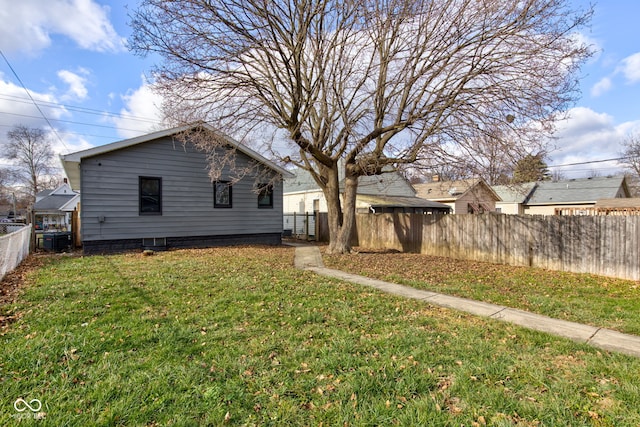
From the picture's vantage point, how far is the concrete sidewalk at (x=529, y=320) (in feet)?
12.3

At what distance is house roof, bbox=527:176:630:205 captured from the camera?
993 inches

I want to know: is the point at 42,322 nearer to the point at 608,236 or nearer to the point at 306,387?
the point at 306,387

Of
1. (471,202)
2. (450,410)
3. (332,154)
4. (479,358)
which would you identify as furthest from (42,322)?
(471,202)

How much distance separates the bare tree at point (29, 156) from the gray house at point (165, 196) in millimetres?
37181

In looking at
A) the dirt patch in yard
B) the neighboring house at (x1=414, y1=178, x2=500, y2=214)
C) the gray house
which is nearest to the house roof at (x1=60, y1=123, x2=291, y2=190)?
the gray house

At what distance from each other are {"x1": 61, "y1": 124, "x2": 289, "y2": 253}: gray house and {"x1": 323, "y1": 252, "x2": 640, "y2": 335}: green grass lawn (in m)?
5.35

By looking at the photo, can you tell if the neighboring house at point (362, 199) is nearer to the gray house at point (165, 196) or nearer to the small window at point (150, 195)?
the gray house at point (165, 196)

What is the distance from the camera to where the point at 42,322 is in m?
4.05

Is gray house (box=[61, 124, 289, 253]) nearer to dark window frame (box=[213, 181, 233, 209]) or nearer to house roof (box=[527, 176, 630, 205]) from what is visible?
dark window frame (box=[213, 181, 233, 209])

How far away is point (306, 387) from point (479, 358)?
72.3 inches

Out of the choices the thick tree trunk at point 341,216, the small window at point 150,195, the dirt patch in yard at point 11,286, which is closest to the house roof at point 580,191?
the thick tree trunk at point 341,216

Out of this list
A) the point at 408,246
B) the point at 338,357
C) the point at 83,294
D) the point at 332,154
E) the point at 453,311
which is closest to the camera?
the point at 338,357

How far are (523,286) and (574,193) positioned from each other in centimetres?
2573

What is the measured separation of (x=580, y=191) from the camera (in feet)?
85.9
